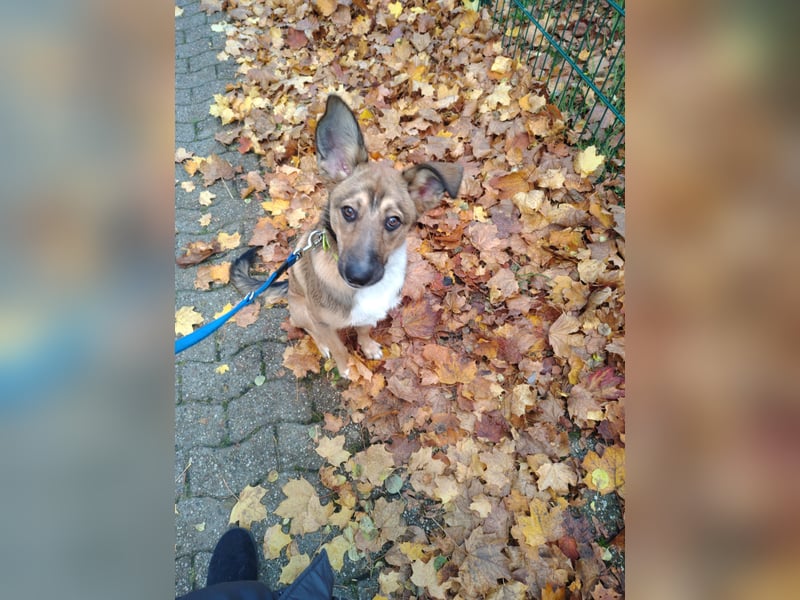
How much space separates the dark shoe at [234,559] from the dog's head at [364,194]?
5.75 feet

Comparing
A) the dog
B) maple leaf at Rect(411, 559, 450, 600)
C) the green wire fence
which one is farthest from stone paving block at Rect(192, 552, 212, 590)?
the green wire fence

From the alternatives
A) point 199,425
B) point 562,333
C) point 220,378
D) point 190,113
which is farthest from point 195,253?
point 562,333

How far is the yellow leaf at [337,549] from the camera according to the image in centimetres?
279

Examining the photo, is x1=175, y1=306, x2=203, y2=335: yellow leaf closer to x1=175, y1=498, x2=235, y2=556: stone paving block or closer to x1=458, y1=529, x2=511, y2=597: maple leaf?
x1=175, y1=498, x2=235, y2=556: stone paving block

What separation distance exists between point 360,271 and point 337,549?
5.70 ft

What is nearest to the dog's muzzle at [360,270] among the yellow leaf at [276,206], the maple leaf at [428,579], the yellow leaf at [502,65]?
the maple leaf at [428,579]

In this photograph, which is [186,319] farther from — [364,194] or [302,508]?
[364,194]

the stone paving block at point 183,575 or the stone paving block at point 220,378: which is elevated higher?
the stone paving block at point 220,378

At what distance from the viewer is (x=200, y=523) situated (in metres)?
3.00
